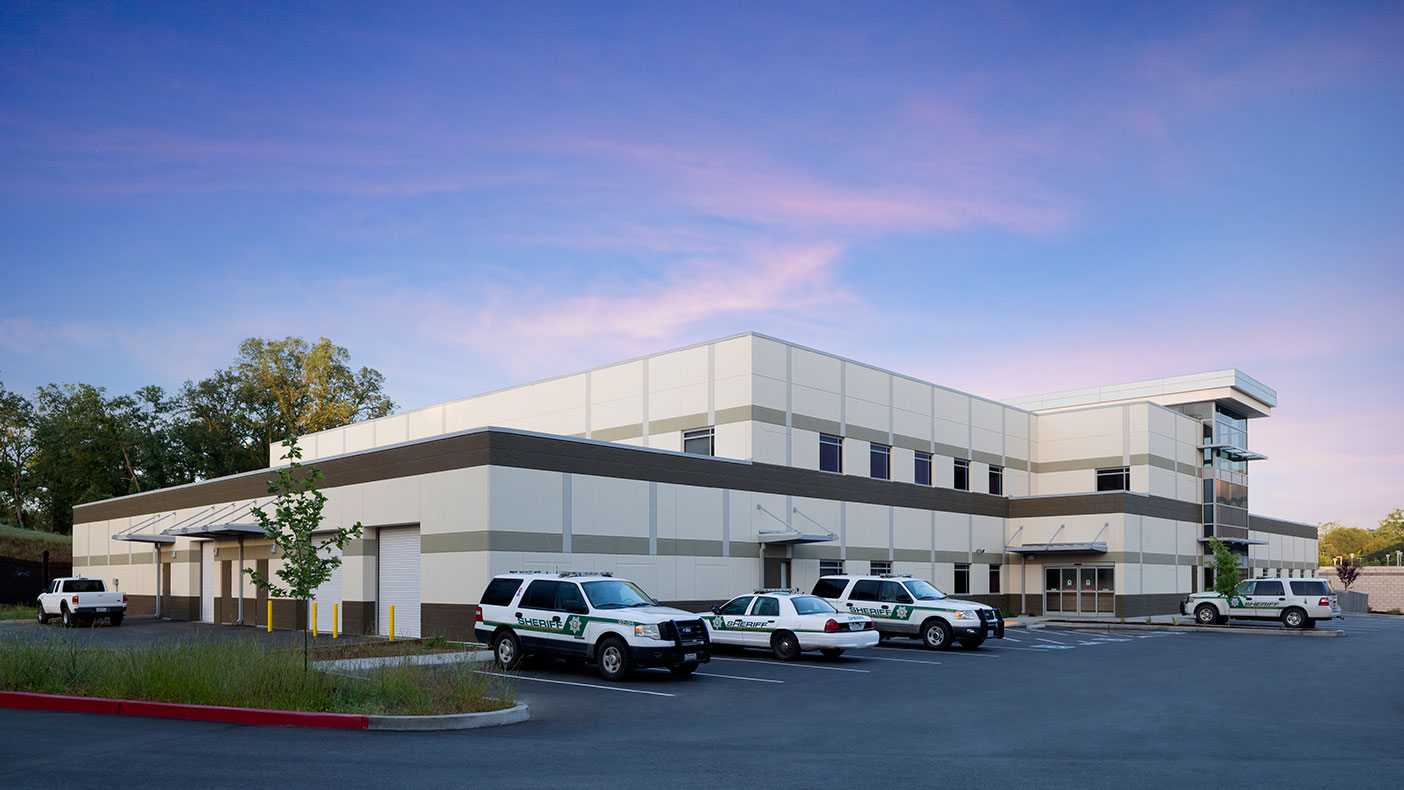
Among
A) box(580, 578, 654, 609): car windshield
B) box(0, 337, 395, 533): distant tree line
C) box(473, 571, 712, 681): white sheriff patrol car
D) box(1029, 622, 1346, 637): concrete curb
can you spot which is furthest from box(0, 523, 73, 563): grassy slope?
box(1029, 622, 1346, 637): concrete curb

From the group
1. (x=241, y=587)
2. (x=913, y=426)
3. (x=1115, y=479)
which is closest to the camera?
(x=241, y=587)

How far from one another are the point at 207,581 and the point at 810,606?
27.7 metres

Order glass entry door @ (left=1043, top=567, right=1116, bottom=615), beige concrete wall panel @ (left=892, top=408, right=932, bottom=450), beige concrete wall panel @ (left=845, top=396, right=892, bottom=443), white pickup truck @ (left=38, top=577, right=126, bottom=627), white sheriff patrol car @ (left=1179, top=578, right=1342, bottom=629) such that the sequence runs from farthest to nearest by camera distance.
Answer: glass entry door @ (left=1043, top=567, right=1116, bottom=615) < beige concrete wall panel @ (left=892, top=408, right=932, bottom=450) < beige concrete wall panel @ (left=845, top=396, right=892, bottom=443) < white sheriff patrol car @ (left=1179, top=578, right=1342, bottom=629) < white pickup truck @ (left=38, top=577, right=126, bottom=627)

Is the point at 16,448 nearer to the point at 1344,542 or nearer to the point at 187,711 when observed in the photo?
A: the point at 187,711

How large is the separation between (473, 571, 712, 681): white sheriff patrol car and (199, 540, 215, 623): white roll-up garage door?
79.0 ft

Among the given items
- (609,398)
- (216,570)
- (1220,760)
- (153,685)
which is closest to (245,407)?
(216,570)

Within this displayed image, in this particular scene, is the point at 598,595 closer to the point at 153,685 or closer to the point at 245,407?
the point at 153,685

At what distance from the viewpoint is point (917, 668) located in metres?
22.8

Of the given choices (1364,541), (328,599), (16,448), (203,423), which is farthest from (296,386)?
(1364,541)

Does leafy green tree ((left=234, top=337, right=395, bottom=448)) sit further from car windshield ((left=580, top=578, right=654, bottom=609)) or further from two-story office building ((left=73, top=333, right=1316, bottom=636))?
car windshield ((left=580, top=578, right=654, bottom=609))

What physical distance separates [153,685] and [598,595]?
8346 millimetres

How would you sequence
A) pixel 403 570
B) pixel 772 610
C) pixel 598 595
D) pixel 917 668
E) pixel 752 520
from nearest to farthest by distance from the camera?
pixel 598 595 → pixel 917 668 → pixel 772 610 → pixel 403 570 → pixel 752 520

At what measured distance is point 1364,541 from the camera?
523 ft

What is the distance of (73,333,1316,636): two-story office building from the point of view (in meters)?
29.2
